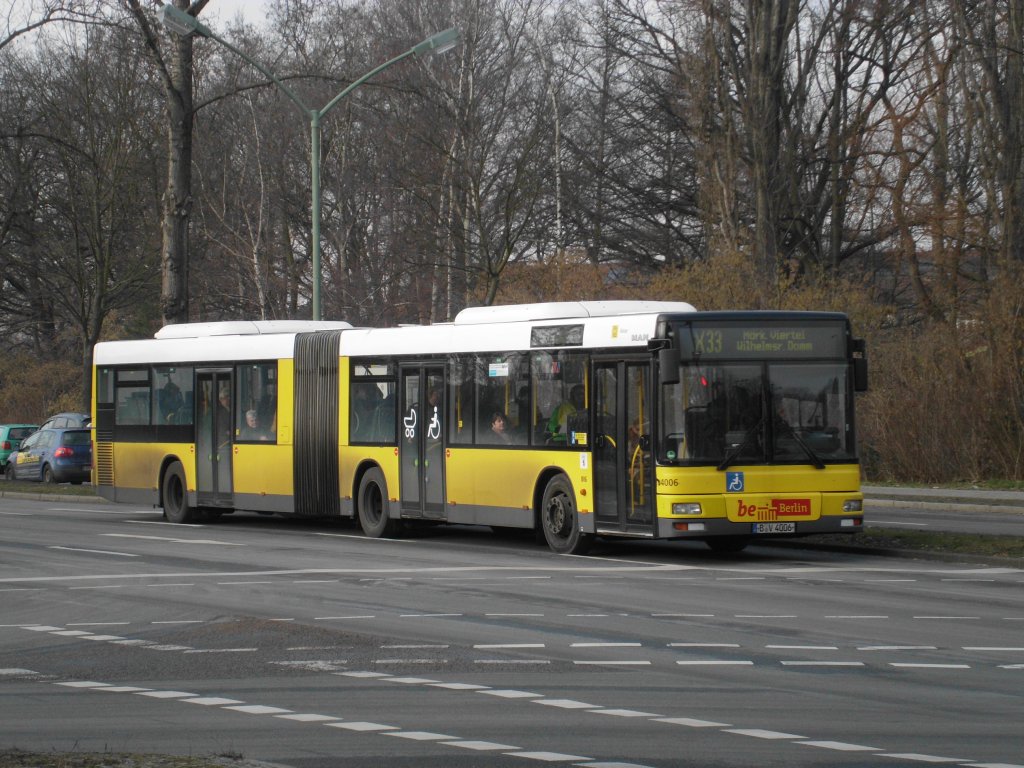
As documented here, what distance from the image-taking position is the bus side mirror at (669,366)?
60.1 feet

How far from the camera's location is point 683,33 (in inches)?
1788

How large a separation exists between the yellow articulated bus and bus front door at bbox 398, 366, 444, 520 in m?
0.02

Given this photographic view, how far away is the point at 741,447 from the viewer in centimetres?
1866

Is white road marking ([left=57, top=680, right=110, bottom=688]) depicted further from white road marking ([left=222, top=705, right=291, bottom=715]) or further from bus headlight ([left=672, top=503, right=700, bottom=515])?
bus headlight ([left=672, top=503, right=700, bottom=515])

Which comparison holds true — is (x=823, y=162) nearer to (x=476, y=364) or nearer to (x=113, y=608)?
(x=476, y=364)

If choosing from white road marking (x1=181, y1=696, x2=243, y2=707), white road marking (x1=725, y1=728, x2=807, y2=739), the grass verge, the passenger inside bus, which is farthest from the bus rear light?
white road marking (x1=725, y1=728, x2=807, y2=739)

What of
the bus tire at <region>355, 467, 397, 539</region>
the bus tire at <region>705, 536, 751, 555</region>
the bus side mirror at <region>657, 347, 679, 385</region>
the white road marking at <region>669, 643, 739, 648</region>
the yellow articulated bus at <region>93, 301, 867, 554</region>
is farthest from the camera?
the bus tire at <region>355, 467, 397, 539</region>

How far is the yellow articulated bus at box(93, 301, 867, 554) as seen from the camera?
18.7 meters

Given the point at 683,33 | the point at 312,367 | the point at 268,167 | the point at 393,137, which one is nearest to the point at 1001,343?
the point at 312,367

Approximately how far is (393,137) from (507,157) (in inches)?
252

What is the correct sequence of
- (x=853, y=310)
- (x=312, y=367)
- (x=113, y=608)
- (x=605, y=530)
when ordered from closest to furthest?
(x=113, y=608) → (x=605, y=530) → (x=312, y=367) → (x=853, y=310)

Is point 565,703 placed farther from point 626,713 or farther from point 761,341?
point 761,341

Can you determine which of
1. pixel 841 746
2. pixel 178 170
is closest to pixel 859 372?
pixel 841 746

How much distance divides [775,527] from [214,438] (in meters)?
11.1
